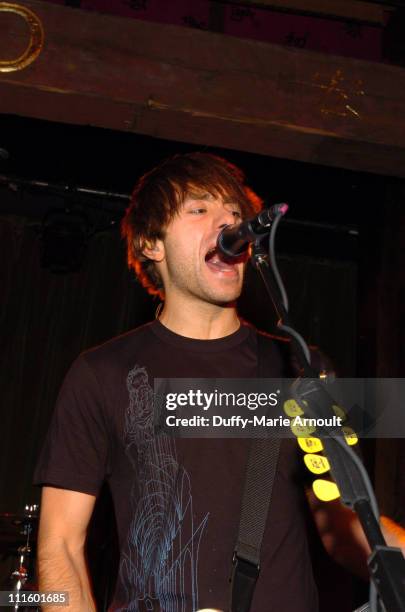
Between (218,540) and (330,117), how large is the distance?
7.46 ft

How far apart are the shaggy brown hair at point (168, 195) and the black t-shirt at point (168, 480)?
0.53 m

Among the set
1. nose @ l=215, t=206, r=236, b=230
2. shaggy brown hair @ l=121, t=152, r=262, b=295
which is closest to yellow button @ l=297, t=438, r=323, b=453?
nose @ l=215, t=206, r=236, b=230

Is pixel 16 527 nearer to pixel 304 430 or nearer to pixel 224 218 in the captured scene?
pixel 224 218

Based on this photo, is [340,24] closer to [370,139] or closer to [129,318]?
[370,139]

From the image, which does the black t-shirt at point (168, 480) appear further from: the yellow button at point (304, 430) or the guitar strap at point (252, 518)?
the yellow button at point (304, 430)

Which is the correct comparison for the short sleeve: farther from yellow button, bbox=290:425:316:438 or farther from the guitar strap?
yellow button, bbox=290:425:316:438

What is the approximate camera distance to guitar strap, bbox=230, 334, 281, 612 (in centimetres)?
186

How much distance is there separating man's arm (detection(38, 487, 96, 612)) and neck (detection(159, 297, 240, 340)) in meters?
0.60

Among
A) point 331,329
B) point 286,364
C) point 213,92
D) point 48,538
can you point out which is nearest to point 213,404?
point 286,364

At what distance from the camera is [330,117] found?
3.54 metres

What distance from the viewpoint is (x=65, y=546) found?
6.55 feet

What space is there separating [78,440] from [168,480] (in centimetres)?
29

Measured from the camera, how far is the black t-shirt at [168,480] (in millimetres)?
1904

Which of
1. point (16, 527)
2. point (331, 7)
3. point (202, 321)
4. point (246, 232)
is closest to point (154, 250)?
point (202, 321)
